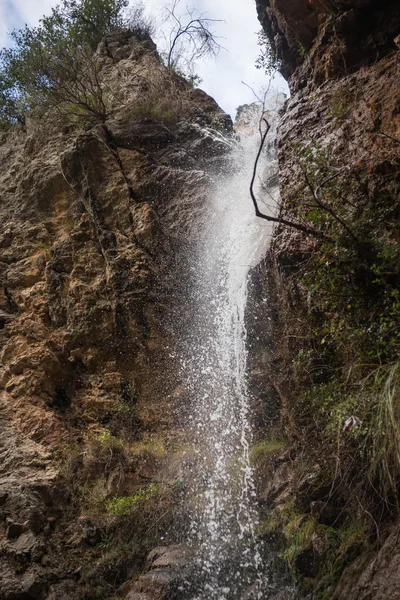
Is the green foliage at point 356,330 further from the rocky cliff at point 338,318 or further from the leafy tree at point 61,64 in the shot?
the leafy tree at point 61,64

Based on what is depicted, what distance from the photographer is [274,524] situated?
5.13 meters

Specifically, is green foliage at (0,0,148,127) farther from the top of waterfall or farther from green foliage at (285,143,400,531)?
green foliage at (285,143,400,531)

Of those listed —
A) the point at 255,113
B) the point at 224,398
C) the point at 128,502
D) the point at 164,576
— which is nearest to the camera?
the point at 164,576

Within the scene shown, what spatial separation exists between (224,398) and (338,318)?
2.66 m

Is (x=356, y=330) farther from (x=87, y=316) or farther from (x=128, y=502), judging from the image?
(x=87, y=316)

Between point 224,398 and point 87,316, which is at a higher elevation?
point 87,316

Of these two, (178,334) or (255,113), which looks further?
(255,113)

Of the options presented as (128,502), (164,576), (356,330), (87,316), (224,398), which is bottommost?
(164,576)

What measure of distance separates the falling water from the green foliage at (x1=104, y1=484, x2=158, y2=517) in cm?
56

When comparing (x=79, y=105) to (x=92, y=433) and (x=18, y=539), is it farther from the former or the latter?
(x=18, y=539)

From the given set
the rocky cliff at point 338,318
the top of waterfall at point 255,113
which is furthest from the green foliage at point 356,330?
the top of waterfall at point 255,113

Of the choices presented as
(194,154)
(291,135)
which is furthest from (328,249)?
(194,154)

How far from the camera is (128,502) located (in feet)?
19.5

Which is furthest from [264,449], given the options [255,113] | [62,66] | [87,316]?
[255,113]
